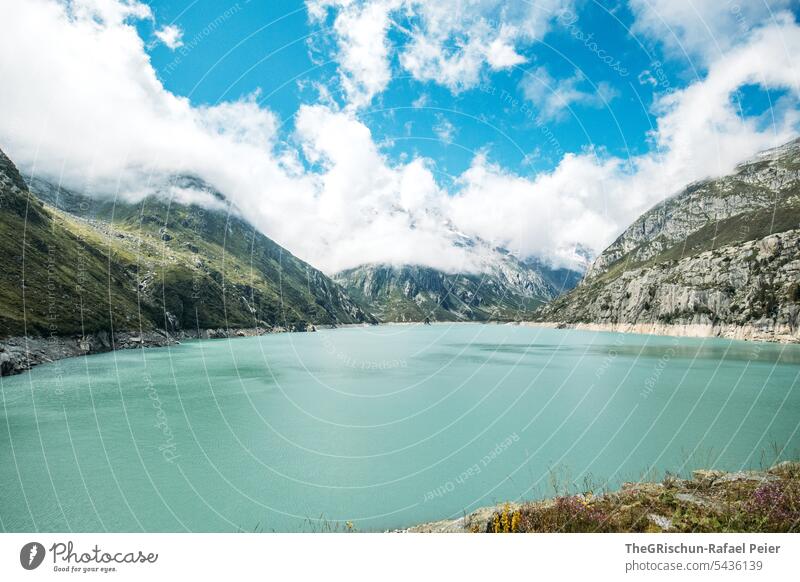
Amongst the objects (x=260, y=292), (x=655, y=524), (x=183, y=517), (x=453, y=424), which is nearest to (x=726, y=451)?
(x=453, y=424)

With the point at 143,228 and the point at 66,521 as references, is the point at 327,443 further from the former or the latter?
the point at 143,228

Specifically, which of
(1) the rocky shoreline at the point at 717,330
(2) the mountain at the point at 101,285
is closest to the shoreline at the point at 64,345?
(2) the mountain at the point at 101,285

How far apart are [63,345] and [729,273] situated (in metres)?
157

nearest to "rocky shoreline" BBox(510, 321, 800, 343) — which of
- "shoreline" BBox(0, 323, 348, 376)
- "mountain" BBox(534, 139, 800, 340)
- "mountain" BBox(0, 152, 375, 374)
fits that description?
"mountain" BBox(534, 139, 800, 340)

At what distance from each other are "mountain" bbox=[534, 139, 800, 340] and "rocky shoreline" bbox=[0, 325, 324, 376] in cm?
14148

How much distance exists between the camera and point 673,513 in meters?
8.29

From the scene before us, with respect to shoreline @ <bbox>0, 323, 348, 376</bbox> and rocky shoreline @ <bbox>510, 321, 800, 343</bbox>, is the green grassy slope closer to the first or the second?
shoreline @ <bbox>0, 323, 348, 376</bbox>

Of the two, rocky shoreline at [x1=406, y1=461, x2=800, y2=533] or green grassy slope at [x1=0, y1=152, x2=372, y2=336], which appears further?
green grassy slope at [x1=0, y1=152, x2=372, y2=336]

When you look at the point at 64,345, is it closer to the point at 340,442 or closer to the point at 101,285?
the point at 101,285

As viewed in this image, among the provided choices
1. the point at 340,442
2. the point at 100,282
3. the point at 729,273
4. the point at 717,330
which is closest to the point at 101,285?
the point at 100,282

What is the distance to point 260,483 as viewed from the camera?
1856 centimetres

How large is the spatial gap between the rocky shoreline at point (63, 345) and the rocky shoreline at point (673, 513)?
5774 centimetres

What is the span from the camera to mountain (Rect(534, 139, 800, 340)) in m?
106
